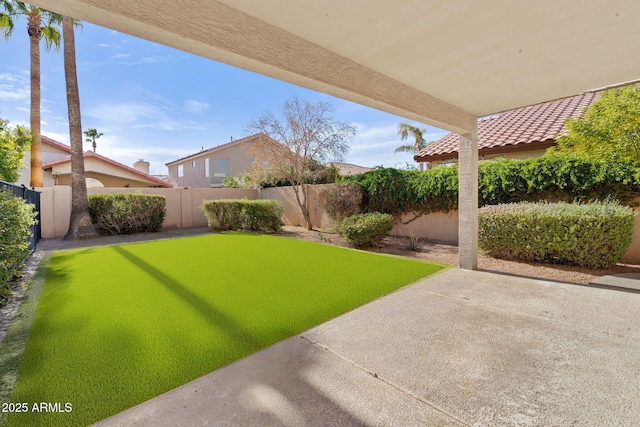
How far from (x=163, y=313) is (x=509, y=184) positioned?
8.27 meters

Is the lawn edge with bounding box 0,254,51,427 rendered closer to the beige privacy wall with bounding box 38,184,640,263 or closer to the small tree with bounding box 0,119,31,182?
the small tree with bounding box 0,119,31,182

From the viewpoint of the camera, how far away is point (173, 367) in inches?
96.4

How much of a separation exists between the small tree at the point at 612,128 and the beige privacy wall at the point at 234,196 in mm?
1661

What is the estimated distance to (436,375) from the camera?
7.52 ft

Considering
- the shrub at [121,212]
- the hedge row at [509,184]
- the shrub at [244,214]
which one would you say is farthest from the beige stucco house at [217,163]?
the hedge row at [509,184]

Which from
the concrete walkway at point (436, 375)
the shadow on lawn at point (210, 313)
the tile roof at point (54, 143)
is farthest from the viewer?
the tile roof at point (54, 143)

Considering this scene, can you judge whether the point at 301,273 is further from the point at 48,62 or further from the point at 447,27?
the point at 48,62

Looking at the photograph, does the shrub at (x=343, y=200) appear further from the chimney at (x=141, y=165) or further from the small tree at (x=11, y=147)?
the chimney at (x=141, y=165)

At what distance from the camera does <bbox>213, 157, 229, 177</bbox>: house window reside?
23.2 m

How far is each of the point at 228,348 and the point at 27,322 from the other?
269 centimetres

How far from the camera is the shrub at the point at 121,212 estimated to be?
10.9 meters

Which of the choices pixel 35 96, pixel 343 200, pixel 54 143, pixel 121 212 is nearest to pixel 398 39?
pixel 343 200

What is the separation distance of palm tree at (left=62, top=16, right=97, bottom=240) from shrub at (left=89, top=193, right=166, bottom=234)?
0.48m

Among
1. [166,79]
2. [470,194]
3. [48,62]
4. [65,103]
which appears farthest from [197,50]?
[48,62]
